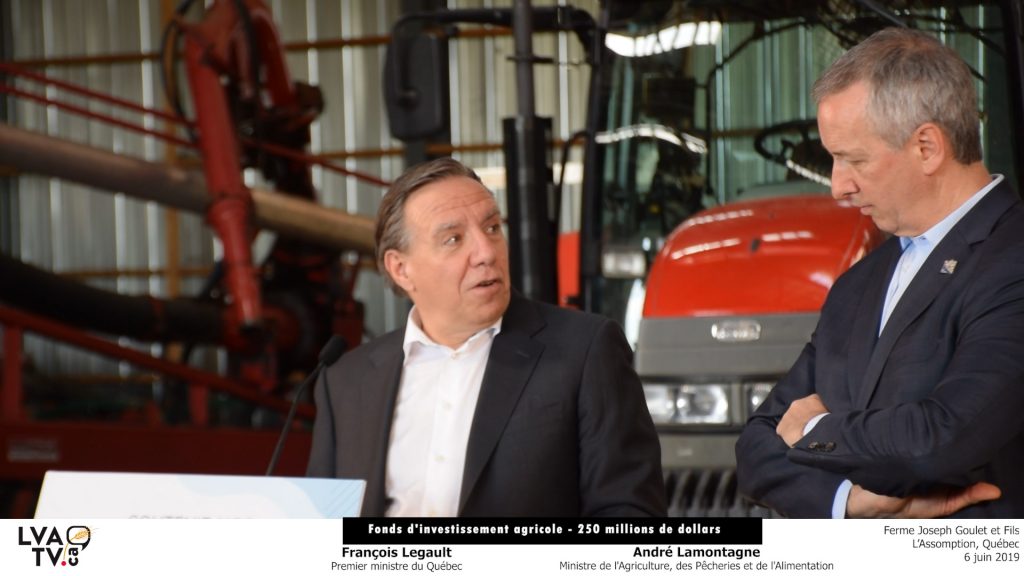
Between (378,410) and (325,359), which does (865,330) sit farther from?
(325,359)

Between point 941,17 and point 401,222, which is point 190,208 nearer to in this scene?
point 941,17

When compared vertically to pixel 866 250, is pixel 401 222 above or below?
below

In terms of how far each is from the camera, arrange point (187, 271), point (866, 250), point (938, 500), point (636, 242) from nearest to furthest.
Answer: point (938, 500) → point (866, 250) → point (636, 242) → point (187, 271)

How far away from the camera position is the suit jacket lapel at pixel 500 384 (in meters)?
2.36

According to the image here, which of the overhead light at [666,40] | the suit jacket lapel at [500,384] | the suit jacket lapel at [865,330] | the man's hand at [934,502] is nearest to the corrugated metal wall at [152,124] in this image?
the overhead light at [666,40]

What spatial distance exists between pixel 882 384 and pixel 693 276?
2068mm


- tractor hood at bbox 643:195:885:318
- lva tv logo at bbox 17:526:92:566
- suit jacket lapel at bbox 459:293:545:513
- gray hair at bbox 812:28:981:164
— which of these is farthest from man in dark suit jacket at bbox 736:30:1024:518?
tractor hood at bbox 643:195:885:318

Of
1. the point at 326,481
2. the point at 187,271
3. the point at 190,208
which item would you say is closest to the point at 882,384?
the point at 326,481

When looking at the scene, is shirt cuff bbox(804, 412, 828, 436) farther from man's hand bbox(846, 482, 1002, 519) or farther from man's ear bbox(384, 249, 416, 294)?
man's ear bbox(384, 249, 416, 294)

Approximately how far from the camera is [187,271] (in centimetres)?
1772

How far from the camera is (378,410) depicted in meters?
2.48

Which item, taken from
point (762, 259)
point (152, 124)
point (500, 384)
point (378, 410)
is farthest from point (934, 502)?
point (152, 124)
